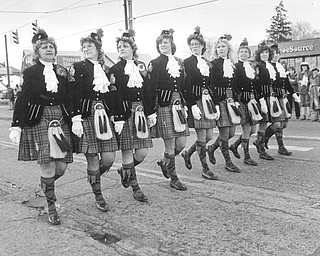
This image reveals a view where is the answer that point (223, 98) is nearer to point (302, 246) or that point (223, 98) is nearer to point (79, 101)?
point (79, 101)

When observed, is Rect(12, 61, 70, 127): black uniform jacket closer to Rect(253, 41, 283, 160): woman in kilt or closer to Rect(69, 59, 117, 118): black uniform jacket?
Rect(69, 59, 117, 118): black uniform jacket

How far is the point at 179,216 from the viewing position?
4.07 metres

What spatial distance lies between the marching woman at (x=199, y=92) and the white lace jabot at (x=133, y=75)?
2.84ft

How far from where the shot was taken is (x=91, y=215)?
4215 millimetres

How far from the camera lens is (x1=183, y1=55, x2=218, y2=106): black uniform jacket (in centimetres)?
522

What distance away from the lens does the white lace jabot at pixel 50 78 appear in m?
3.97

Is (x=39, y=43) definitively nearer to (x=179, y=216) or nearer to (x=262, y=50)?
(x=179, y=216)

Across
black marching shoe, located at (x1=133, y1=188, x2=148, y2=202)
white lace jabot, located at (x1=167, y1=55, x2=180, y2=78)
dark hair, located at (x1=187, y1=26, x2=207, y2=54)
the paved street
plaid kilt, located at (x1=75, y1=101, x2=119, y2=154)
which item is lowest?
the paved street

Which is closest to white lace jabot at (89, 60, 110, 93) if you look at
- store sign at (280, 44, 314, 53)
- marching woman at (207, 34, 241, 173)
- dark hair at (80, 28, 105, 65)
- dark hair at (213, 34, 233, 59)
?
dark hair at (80, 28, 105, 65)

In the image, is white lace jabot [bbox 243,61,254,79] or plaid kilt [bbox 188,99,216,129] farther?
white lace jabot [bbox 243,61,254,79]

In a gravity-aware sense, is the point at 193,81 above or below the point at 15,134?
above

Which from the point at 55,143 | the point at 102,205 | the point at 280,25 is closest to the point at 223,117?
the point at 102,205

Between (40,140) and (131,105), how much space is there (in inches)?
43.4

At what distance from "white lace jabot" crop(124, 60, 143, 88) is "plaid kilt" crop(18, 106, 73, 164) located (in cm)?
87
